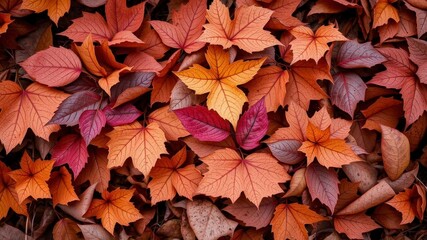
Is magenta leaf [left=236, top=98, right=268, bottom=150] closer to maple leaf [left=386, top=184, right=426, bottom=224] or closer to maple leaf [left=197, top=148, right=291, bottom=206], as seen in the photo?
maple leaf [left=197, top=148, right=291, bottom=206]

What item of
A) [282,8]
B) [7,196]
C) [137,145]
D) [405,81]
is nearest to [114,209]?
[137,145]

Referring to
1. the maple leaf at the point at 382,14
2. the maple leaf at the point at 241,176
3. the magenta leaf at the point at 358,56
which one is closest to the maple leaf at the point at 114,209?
the maple leaf at the point at 241,176

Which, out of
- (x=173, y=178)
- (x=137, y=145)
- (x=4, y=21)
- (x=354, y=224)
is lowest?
(x=354, y=224)

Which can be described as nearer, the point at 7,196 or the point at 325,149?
the point at 325,149

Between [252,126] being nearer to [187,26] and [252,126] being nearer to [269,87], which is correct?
[269,87]

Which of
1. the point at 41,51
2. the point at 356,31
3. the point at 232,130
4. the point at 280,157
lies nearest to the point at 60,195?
the point at 41,51

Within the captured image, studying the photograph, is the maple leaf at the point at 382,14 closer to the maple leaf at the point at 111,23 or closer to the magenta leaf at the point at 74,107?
the maple leaf at the point at 111,23

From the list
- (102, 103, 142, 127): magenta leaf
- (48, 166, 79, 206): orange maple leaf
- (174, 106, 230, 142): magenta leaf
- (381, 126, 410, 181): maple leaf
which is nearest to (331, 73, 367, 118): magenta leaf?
(381, 126, 410, 181): maple leaf
